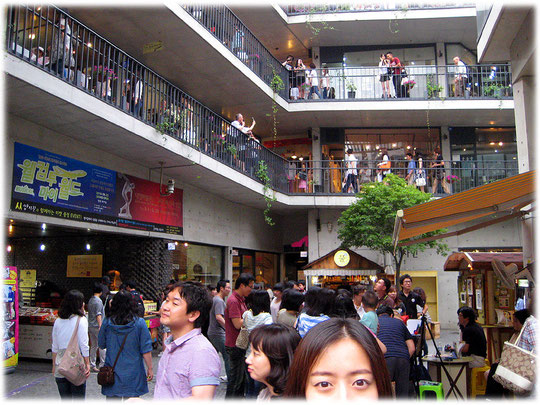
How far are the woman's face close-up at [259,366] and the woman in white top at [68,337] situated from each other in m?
3.05

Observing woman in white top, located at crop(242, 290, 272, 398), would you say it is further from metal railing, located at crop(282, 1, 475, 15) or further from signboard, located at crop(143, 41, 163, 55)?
metal railing, located at crop(282, 1, 475, 15)

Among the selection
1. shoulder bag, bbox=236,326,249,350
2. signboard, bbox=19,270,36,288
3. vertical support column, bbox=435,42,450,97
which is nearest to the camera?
shoulder bag, bbox=236,326,249,350

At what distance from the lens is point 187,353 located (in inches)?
120

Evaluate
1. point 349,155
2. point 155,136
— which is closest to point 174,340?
point 155,136

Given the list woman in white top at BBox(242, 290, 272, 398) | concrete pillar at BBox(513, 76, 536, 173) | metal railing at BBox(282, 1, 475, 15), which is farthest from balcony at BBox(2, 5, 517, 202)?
concrete pillar at BBox(513, 76, 536, 173)

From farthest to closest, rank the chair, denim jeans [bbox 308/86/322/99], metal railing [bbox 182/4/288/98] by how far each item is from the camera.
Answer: denim jeans [bbox 308/86/322/99], metal railing [bbox 182/4/288/98], the chair

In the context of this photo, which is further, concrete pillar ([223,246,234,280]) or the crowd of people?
concrete pillar ([223,246,234,280])

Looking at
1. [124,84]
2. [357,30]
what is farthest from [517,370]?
[357,30]

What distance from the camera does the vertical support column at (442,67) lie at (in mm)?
18647

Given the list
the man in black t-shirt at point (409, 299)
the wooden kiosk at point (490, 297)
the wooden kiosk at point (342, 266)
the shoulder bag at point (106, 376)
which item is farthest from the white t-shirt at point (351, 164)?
the shoulder bag at point (106, 376)

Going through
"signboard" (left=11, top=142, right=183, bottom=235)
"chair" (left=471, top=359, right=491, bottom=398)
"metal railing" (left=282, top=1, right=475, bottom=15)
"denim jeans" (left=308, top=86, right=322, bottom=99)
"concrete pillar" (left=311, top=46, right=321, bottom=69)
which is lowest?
"chair" (left=471, top=359, right=491, bottom=398)

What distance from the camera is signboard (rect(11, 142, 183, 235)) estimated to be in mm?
8484

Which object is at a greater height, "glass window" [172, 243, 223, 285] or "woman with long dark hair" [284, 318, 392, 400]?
"glass window" [172, 243, 223, 285]

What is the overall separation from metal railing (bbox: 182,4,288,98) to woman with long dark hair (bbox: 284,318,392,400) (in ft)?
36.1
